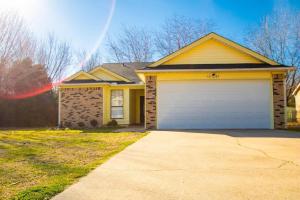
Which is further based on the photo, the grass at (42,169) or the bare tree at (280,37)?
the bare tree at (280,37)

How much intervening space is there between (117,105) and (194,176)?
14574 millimetres

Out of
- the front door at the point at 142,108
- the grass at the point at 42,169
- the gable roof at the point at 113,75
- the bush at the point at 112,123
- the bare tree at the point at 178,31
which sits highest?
the bare tree at the point at 178,31

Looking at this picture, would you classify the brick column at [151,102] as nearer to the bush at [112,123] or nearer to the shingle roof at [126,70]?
the bush at [112,123]

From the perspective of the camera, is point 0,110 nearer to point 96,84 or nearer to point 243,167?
point 96,84

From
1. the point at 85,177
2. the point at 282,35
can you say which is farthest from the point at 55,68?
the point at 85,177

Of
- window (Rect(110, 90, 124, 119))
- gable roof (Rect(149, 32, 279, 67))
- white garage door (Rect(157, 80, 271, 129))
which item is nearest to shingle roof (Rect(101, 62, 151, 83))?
window (Rect(110, 90, 124, 119))

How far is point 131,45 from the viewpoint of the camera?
35875 millimetres

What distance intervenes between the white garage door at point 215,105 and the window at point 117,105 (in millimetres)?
5140

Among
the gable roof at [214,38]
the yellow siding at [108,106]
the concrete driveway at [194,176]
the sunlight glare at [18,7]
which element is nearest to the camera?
the concrete driveway at [194,176]

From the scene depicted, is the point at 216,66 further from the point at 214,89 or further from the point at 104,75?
the point at 104,75

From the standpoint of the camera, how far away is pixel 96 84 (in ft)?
59.7

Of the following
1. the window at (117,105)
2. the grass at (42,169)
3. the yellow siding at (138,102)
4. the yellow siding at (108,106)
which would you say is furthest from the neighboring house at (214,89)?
the grass at (42,169)

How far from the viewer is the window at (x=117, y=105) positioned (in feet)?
62.1

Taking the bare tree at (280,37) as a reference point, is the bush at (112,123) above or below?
below
